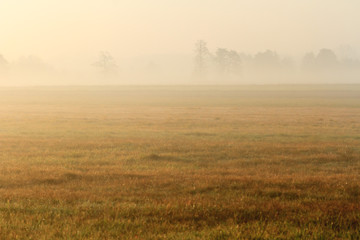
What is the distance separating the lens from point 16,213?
10.5 metres

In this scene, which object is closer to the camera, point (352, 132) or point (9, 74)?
point (352, 132)

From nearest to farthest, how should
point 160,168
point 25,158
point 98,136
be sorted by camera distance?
point 160,168
point 25,158
point 98,136

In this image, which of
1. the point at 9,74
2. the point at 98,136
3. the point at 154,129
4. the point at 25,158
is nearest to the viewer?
the point at 25,158

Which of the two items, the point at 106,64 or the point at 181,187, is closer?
the point at 181,187

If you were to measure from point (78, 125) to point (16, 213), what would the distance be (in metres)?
27.0

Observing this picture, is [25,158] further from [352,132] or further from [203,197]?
[352,132]

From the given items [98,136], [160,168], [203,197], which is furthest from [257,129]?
[203,197]

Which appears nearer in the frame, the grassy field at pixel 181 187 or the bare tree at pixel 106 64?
the grassy field at pixel 181 187

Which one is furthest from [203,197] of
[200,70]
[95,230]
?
[200,70]

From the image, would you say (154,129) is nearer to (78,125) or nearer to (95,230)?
(78,125)

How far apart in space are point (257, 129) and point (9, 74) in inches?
6919

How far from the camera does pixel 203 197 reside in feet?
39.3

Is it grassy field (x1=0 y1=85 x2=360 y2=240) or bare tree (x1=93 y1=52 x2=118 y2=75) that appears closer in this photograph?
grassy field (x1=0 y1=85 x2=360 y2=240)

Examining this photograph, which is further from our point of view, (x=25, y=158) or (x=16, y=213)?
(x=25, y=158)
